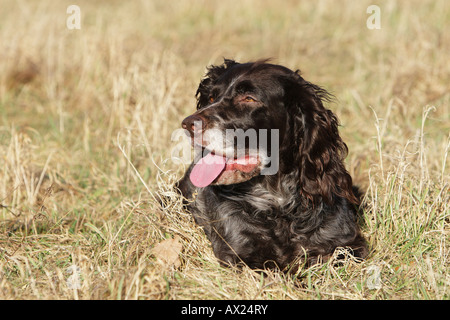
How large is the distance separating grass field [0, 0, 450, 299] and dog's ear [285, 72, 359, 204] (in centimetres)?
40

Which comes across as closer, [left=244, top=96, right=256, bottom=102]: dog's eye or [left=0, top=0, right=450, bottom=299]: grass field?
[left=0, top=0, right=450, bottom=299]: grass field

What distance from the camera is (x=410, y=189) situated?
3.62 m

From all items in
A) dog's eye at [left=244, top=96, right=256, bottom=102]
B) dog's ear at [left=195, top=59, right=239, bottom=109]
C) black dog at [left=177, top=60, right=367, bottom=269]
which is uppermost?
dog's ear at [left=195, top=59, right=239, bottom=109]

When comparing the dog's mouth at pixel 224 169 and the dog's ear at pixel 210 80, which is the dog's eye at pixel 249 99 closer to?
the dog's mouth at pixel 224 169

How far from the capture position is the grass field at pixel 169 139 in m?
3.02

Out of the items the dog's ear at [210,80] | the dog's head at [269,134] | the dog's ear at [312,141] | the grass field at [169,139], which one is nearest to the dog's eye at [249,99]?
the dog's head at [269,134]

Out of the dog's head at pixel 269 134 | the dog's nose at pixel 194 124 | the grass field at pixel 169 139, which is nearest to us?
the grass field at pixel 169 139

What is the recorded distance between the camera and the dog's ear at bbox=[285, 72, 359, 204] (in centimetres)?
335

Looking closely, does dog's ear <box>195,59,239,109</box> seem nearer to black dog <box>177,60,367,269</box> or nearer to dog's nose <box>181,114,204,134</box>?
black dog <box>177,60,367,269</box>

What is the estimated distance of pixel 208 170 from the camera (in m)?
3.31

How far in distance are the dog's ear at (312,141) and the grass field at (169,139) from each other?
403 millimetres

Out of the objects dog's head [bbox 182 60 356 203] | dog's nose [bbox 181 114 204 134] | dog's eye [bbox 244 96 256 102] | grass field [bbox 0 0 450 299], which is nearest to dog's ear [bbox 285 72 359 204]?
dog's head [bbox 182 60 356 203]

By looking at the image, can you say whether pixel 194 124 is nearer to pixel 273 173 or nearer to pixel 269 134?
pixel 269 134
